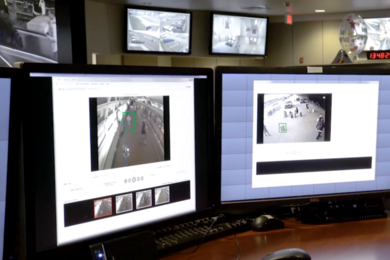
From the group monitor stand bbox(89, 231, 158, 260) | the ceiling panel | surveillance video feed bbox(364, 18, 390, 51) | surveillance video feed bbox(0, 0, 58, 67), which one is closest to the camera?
monitor stand bbox(89, 231, 158, 260)

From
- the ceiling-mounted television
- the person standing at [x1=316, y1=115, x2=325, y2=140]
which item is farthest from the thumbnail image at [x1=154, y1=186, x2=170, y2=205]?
the ceiling-mounted television

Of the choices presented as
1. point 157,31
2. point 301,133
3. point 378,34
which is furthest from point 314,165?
point 378,34

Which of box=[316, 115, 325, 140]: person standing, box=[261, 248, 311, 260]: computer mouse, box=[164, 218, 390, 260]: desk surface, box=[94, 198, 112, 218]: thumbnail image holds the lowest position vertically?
box=[164, 218, 390, 260]: desk surface

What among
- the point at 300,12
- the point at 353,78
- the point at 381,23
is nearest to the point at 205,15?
the point at 300,12

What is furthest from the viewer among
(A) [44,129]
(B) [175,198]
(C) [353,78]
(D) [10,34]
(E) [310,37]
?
(E) [310,37]

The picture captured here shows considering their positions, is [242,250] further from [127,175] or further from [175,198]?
[127,175]

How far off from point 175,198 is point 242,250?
26cm

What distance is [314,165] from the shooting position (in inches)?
53.4

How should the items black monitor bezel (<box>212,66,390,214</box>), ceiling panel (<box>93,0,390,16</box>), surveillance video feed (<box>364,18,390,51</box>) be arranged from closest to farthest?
black monitor bezel (<box>212,66,390,214</box>) → ceiling panel (<box>93,0,390,16</box>) → surveillance video feed (<box>364,18,390,51</box>)

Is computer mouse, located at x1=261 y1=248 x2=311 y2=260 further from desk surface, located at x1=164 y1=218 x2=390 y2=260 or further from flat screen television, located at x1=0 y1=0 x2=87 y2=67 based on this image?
flat screen television, located at x1=0 y1=0 x2=87 y2=67

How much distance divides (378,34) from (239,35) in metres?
2.50

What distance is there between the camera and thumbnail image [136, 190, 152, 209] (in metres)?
1.08

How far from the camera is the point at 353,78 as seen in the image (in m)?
1.36

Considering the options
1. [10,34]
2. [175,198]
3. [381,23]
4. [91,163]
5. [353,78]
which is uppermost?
[381,23]
